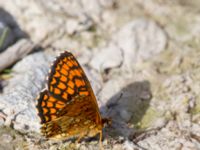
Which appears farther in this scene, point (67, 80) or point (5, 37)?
point (5, 37)

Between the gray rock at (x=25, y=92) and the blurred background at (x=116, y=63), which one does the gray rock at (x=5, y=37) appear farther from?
the gray rock at (x=25, y=92)

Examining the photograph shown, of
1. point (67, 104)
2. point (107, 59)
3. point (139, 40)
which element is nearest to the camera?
point (67, 104)

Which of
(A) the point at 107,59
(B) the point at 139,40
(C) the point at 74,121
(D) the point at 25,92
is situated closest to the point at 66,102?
(C) the point at 74,121

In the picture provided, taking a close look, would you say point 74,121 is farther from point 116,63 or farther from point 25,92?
point 116,63

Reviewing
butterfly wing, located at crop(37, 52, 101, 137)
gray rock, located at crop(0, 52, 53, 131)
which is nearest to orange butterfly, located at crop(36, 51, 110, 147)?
butterfly wing, located at crop(37, 52, 101, 137)

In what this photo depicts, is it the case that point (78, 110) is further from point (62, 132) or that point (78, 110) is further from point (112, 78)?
point (112, 78)

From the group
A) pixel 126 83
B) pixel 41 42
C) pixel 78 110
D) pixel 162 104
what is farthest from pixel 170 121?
pixel 41 42
